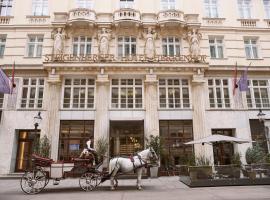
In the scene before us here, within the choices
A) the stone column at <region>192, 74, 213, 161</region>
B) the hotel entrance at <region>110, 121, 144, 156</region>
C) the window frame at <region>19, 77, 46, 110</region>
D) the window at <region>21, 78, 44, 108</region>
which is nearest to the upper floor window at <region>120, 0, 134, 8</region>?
the stone column at <region>192, 74, 213, 161</region>

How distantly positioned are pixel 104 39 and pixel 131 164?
40.3 ft

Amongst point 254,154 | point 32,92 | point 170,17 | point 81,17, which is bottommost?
point 254,154

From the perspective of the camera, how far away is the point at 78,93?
19016mm

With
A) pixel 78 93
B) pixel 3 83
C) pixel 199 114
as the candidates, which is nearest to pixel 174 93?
pixel 199 114

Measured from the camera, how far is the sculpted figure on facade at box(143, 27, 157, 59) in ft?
64.2

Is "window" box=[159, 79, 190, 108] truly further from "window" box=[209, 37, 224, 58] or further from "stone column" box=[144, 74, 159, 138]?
"window" box=[209, 37, 224, 58]

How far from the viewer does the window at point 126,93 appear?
18922 mm

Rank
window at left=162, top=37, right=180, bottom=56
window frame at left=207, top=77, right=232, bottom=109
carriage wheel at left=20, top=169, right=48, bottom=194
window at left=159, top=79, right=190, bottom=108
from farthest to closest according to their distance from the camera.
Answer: window at left=162, top=37, right=180, bottom=56 < window frame at left=207, top=77, right=232, bottom=109 < window at left=159, top=79, right=190, bottom=108 < carriage wheel at left=20, top=169, right=48, bottom=194

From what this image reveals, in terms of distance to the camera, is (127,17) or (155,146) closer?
(155,146)

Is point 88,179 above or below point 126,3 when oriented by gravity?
below

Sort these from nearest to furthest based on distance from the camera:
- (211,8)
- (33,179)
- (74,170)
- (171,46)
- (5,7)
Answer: (33,179)
(74,170)
(171,46)
(5,7)
(211,8)

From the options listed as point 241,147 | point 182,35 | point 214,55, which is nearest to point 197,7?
point 182,35

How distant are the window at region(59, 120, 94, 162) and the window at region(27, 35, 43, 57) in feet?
21.9

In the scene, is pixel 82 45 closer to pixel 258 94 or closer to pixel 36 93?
pixel 36 93
